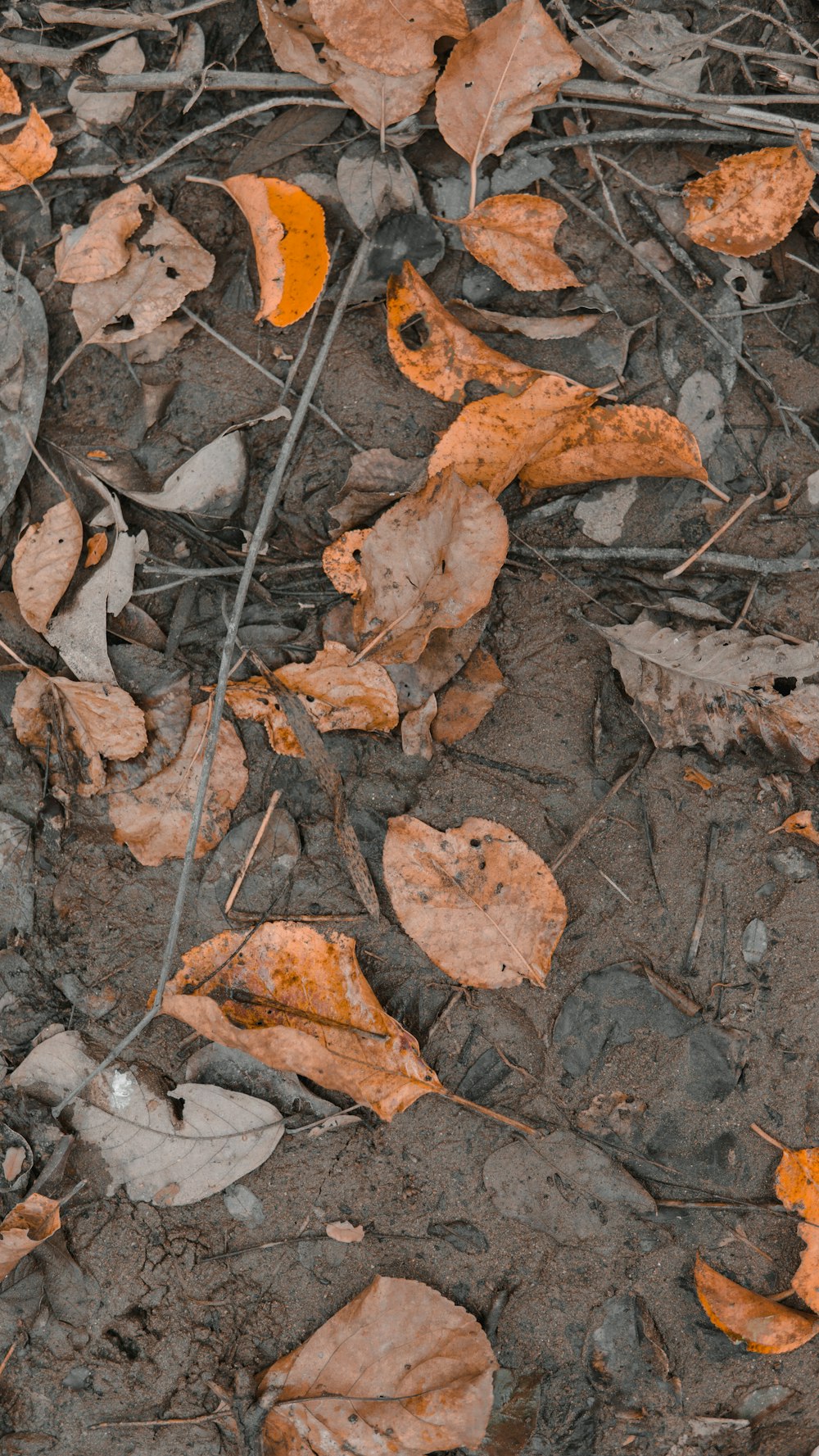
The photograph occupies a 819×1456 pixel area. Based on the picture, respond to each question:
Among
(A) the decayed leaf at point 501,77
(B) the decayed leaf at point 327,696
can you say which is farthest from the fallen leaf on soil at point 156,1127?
(A) the decayed leaf at point 501,77

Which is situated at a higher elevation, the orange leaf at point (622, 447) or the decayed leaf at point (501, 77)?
the decayed leaf at point (501, 77)

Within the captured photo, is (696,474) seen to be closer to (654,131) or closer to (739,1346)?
(654,131)

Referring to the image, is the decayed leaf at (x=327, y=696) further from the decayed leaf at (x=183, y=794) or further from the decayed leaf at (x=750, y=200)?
the decayed leaf at (x=750, y=200)

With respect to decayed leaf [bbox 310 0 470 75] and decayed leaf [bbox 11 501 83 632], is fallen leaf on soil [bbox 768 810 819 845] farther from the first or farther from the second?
decayed leaf [bbox 310 0 470 75]

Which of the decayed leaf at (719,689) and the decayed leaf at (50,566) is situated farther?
the decayed leaf at (50,566)

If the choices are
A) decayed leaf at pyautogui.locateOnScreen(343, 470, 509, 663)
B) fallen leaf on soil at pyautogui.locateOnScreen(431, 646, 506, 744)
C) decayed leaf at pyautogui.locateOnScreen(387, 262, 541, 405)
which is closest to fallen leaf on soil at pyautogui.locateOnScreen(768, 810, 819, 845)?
fallen leaf on soil at pyautogui.locateOnScreen(431, 646, 506, 744)

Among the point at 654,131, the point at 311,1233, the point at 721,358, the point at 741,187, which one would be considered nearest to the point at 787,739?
the point at 721,358
